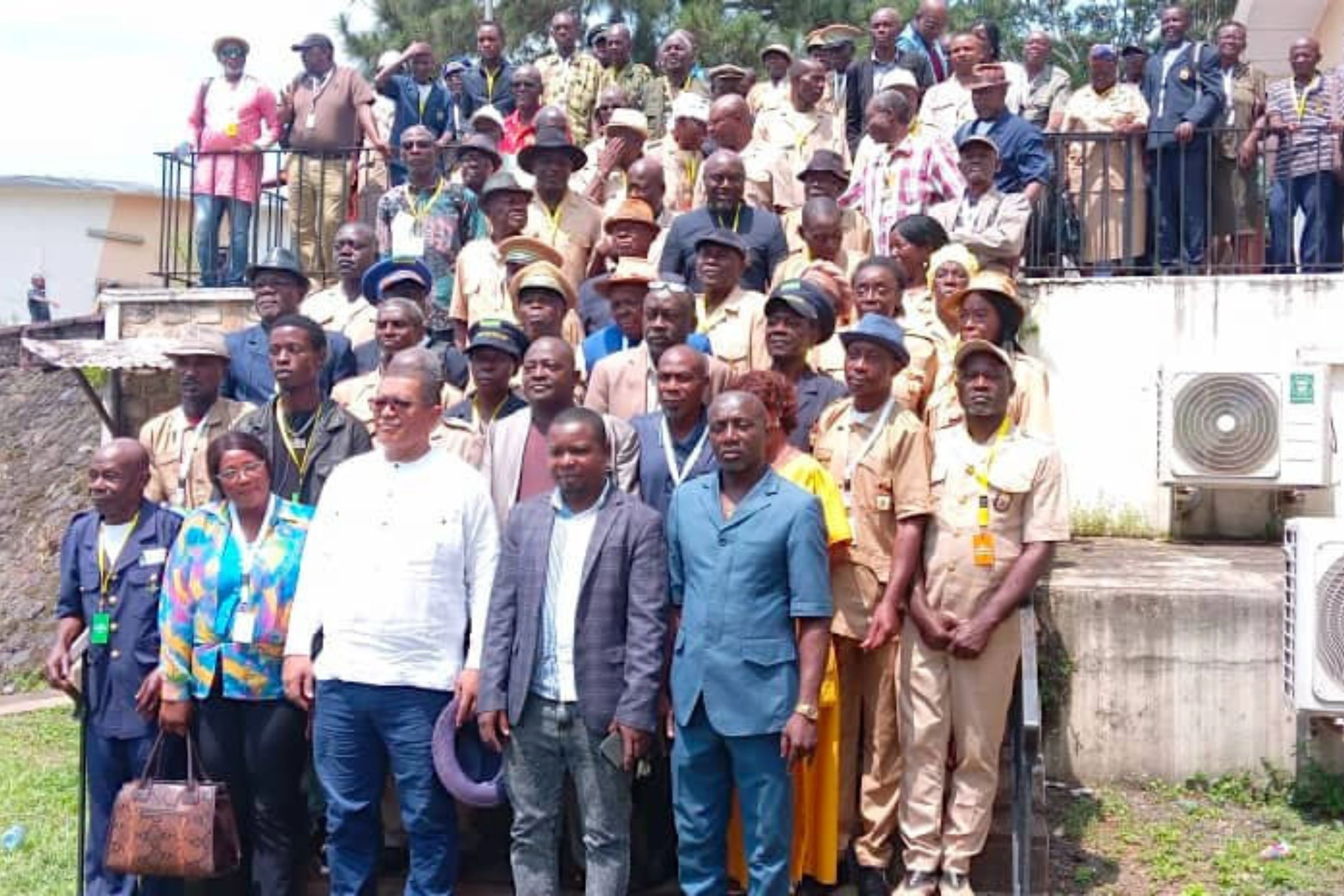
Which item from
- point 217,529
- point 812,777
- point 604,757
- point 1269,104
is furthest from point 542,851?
point 1269,104

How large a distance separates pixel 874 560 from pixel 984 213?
3052 mm

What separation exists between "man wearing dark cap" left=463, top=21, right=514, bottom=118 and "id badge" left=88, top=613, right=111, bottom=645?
20.7 ft

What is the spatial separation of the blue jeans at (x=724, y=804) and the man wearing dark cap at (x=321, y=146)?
6932mm

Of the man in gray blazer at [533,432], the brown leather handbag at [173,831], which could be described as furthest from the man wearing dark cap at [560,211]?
the brown leather handbag at [173,831]

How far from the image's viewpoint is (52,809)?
768 centimetres

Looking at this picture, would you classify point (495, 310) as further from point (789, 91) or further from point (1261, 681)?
point (1261, 681)

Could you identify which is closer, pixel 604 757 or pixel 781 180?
pixel 604 757

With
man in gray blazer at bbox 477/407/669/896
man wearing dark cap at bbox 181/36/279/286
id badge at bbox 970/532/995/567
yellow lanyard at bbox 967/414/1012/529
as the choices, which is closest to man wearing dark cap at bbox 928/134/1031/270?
yellow lanyard at bbox 967/414/1012/529

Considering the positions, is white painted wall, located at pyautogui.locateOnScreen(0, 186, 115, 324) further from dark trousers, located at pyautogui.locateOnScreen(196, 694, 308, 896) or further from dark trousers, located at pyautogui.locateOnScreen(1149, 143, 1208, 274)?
dark trousers, located at pyautogui.locateOnScreen(196, 694, 308, 896)

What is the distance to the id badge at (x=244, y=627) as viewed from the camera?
17.8 feet

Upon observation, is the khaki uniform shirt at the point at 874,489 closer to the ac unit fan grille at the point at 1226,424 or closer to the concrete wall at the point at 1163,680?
the concrete wall at the point at 1163,680

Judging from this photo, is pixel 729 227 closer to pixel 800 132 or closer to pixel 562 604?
pixel 800 132

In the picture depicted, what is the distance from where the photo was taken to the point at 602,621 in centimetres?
505

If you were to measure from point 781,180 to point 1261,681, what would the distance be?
3851 millimetres
